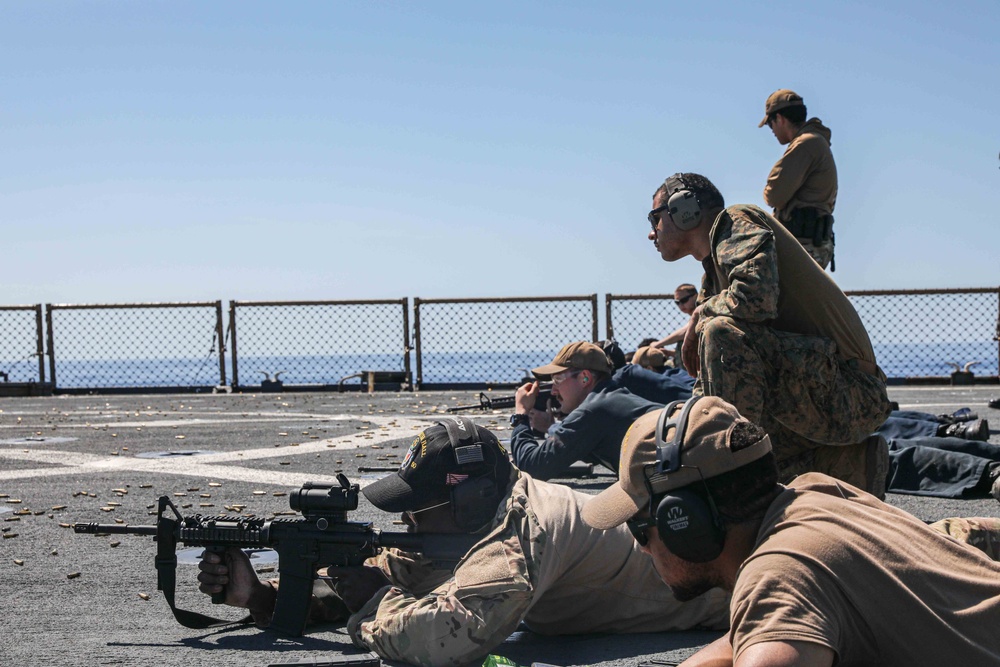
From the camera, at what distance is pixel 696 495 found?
223 cm

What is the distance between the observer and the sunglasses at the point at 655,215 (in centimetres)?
529

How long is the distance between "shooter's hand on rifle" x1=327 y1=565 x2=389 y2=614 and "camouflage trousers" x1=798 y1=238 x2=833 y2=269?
14.2ft

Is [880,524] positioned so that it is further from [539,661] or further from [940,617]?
[539,661]

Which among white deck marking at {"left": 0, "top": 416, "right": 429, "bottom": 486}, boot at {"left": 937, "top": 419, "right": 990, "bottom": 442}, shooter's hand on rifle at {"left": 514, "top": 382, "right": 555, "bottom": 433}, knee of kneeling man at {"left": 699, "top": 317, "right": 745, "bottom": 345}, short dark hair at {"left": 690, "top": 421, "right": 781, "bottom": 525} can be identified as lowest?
white deck marking at {"left": 0, "top": 416, "right": 429, "bottom": 486}

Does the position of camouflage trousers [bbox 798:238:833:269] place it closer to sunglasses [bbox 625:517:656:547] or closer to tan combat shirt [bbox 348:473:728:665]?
tan combat shirt [bbox 348:473:728:665]

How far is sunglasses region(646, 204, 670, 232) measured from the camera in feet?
17.4

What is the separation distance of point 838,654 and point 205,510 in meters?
5.26

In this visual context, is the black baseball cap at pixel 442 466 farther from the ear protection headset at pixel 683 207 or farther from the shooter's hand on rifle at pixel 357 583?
the ear protection headset at pixel 683 207

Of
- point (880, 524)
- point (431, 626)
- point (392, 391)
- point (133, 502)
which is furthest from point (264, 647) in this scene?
point (392, 391)

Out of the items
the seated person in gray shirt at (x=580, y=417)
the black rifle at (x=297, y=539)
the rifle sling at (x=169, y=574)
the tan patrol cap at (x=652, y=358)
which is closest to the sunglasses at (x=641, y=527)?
the black rifle at (x=297, y=539)

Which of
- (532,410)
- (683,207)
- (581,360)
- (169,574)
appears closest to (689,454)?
(169,574)

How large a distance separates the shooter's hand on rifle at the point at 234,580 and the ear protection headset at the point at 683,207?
257 cm

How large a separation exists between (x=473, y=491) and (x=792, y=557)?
1721mm

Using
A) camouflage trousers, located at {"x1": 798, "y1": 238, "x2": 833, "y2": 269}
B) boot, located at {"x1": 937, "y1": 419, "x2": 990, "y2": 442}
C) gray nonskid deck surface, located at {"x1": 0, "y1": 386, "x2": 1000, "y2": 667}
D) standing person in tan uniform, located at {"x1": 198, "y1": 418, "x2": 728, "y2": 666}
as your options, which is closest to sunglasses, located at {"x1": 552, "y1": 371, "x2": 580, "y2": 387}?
gray nonskid deck surface, located at {"x1": 0, "y1": 386, "x2": 1000, "y2": 667}
